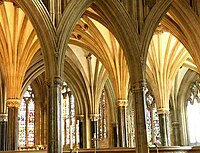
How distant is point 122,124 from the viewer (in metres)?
19.1

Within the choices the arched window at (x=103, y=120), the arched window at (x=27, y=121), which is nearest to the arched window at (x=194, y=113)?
the arched window at (x=103, y=120)

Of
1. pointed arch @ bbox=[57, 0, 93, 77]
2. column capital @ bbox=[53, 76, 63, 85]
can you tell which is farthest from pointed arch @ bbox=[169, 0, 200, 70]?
column capital @ bbox=[53, 76, 63, 85]

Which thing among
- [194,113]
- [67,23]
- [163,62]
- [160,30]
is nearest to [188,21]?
[160,30]

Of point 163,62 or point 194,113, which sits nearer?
point 163,62

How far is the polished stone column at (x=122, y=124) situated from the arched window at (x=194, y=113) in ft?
22.7

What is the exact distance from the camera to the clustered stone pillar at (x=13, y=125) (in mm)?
17656

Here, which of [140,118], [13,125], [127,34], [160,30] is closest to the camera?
[140,118]

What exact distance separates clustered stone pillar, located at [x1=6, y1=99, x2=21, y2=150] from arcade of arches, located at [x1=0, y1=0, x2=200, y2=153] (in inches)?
1.8

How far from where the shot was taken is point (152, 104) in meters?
25.8

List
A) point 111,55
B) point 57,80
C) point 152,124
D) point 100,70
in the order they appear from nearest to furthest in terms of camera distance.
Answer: point 57,80
point 111,55
point 100,70
point 152,124

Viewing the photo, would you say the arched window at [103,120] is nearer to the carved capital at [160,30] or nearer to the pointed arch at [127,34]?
the carved capital at [160,30]

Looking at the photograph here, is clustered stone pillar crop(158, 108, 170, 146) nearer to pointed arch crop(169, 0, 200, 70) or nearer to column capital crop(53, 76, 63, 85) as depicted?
pointed arch crop(169, 0, 200, 70)

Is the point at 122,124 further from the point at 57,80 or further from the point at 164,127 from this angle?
the point at 57,80

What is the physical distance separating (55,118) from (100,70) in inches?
439
